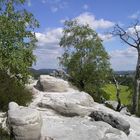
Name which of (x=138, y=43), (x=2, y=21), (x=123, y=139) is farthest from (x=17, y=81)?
(x=138, y=43)

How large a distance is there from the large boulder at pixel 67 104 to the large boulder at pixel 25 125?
7.04 m

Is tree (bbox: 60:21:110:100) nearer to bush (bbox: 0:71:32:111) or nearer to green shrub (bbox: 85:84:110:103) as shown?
green shrub (bbox: 85:84:110:103)

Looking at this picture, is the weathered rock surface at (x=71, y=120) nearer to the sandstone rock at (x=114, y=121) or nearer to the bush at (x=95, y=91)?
the sandstone rock at (x=114, y=121)

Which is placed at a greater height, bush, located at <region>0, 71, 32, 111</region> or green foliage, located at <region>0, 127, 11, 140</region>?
bush, located at <region>0, 71, 32, 111</region>

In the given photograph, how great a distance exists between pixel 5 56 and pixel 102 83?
89.7 ft

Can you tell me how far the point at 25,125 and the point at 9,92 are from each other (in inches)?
264

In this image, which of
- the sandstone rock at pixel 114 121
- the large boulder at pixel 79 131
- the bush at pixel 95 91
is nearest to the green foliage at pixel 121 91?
the bush at pixel 95 91

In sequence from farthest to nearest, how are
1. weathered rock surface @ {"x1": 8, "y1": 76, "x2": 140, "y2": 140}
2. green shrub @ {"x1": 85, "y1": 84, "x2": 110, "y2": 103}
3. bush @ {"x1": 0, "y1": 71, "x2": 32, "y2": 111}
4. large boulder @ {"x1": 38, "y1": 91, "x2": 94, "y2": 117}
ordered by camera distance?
green shrub @ {"x1": 85, "y1": 84, "x2": 110, "y2": 103} → large boulder @ {"x1": 38, "y1": 91, "x2": 94, "y2": 117} → bush @ {"x1": 0, "y1": 71, "x2": 32, "y2": 111} → weathered rock surface @ {"x1": 8, "y1": 76, "x2": 140, "y2": 140}

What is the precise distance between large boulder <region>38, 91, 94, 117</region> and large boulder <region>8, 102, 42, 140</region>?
23.1ft

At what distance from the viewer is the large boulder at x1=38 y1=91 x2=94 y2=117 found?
80.6 feet

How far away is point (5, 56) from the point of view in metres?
17.3

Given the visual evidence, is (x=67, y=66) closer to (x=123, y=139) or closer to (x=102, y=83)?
(x=102, y=83)

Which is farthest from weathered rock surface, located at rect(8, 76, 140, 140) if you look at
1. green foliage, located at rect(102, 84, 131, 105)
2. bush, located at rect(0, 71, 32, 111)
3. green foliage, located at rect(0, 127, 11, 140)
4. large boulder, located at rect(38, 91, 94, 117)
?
green foliage, located at rect(102, 84, 131, 105)

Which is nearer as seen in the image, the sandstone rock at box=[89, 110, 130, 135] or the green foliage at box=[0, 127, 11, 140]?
the green foliage at box=[0, 127, 11, 140]
